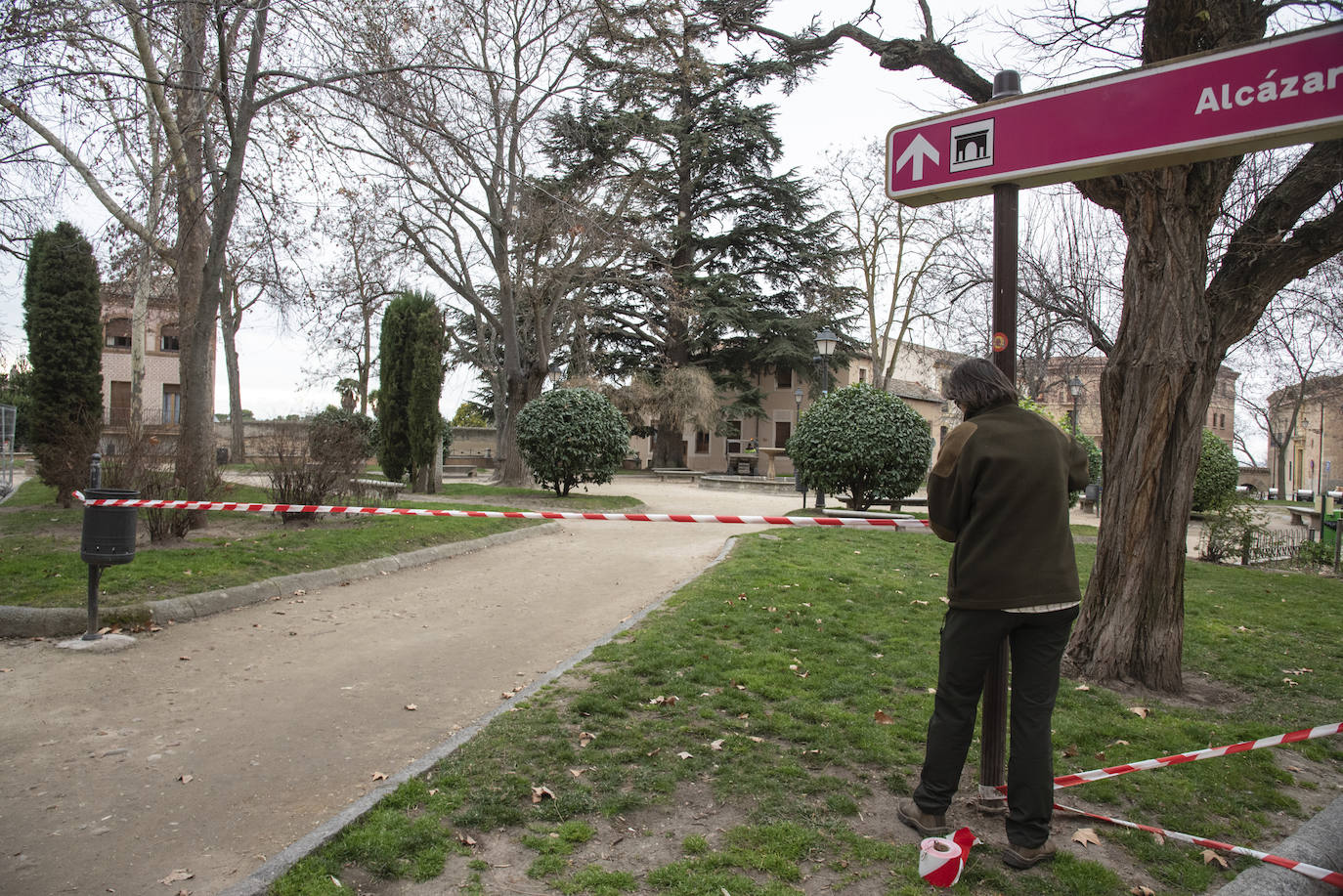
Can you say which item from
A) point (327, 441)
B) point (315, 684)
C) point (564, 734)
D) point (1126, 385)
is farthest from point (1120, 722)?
point (327, 441)

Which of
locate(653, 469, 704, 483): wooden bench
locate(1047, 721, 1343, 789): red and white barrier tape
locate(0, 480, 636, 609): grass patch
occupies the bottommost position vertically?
locate(1047, 721, 1343, 789): red and white barrier tape

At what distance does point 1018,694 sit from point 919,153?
7.46ft

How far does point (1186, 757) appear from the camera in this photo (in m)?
4.05

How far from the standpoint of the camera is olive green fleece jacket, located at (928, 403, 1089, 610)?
3072 millimetres

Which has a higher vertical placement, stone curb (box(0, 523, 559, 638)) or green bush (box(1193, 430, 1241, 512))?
green bush (box(1193, 430, 1241, 512))

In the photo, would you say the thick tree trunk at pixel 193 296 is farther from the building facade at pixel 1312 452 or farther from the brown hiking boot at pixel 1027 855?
the building facade at pixel 1312 452

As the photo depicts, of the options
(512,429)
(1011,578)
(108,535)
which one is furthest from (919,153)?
(512,429)

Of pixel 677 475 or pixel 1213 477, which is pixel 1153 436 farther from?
pixel 677 475

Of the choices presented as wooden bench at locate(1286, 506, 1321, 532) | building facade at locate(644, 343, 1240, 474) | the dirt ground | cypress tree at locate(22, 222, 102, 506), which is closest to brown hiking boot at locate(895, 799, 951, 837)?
the dirt ground

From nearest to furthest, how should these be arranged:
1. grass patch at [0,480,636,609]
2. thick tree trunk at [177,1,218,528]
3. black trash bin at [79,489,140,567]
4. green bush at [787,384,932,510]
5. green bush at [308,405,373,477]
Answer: black trash bin at [79,489,140,567]
grass patch at [0,480,636,609]
thick tree trunk at [177,1,218,528]
green bush at [308,405,373,477]
green bush at [787,384,932,510]

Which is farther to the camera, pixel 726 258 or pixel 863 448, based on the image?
pixel 726 258

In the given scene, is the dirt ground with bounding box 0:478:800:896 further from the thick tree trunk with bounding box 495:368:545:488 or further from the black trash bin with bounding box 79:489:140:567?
the thick tree trunk with bounding box 495:368:545:488

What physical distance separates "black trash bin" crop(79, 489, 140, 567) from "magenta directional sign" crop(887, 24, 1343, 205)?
5710mm

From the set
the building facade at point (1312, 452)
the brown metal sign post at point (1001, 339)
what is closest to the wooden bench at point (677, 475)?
the brown metal sign post at point (1001, 339)
